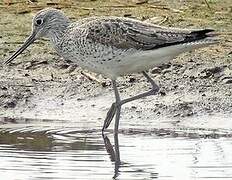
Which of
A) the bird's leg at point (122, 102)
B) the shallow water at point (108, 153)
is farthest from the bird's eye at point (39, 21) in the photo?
the bird's leg at point (122, 102)

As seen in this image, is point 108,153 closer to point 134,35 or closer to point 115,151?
point 115,151

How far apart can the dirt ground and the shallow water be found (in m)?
0.54

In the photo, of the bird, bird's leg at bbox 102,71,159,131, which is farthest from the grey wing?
bird's leg at bbox 102,71,159,131

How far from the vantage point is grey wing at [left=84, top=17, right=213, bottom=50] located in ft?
31.8

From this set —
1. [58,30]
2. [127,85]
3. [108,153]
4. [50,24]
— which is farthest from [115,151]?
[127,85]

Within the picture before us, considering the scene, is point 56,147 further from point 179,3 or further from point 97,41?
point 179,3

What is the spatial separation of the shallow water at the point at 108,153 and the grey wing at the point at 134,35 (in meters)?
0.90

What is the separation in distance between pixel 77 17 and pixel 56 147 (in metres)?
4.08

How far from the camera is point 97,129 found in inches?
402

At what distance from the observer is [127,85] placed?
37.5 ft

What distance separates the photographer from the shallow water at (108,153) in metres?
8.27

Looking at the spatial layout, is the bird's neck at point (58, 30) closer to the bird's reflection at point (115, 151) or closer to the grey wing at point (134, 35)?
the grey wing at point (134, 35)

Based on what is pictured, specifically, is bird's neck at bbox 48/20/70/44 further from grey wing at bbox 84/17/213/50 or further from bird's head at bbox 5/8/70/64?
grey wing at bbox 84/17/213/50

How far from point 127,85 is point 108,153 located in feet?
7.89
